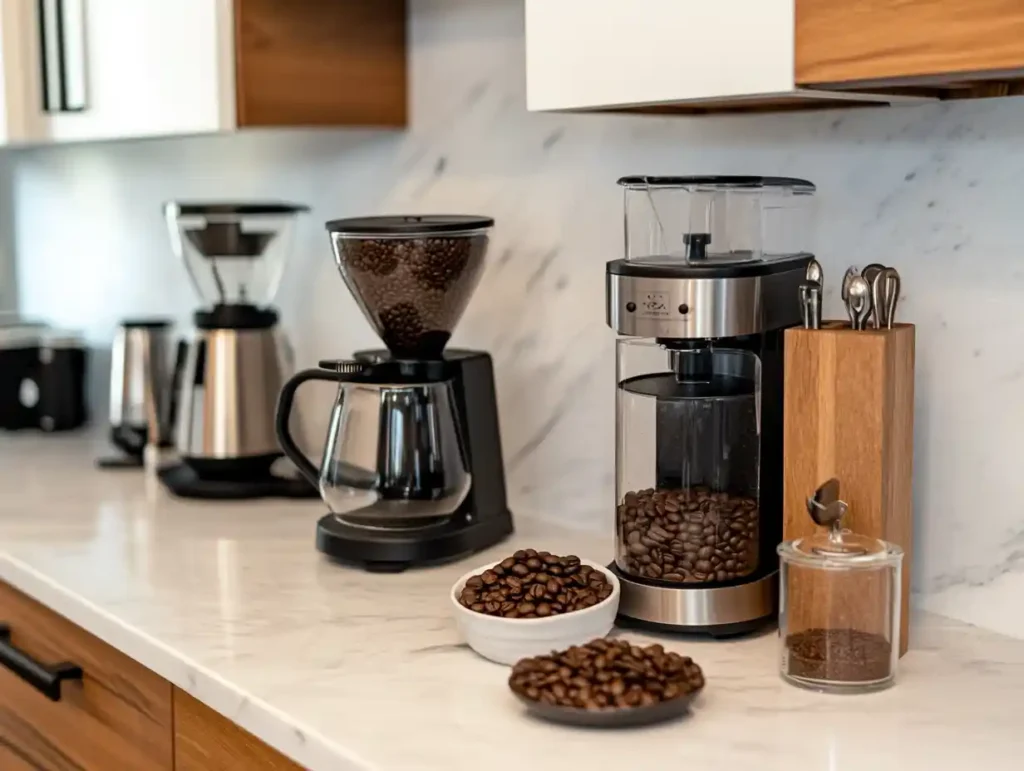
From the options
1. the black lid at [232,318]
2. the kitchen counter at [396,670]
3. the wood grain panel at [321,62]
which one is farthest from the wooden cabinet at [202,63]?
the kitchen counter at [396,670]

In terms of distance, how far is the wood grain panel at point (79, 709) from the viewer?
135 cm

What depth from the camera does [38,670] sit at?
1518 millimetres

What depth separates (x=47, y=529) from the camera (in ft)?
5.77

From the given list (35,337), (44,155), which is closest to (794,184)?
(35,337)

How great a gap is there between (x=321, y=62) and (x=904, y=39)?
41.2 inches

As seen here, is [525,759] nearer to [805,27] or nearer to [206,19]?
[805,27]

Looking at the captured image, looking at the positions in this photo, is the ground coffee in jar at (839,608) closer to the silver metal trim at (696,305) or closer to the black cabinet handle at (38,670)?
the silver metal trim at (696,305)

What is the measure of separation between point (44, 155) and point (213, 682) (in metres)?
1.99

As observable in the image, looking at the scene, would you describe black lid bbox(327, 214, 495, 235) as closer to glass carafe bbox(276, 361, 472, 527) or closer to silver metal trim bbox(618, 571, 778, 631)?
glass carafe bbox(276, 361, 472, 527)

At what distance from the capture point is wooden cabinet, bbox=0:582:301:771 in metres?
1.24

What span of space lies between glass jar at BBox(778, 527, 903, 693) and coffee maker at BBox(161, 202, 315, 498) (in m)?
0.93

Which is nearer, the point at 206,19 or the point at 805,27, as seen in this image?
the point at 805,27

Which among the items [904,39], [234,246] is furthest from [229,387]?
[904,39]

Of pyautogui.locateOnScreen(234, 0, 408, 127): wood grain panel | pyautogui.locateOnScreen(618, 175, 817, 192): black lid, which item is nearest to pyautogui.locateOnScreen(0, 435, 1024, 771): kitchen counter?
pyautogui.locateOnScreen(618, 175, 817, 192): black lid
